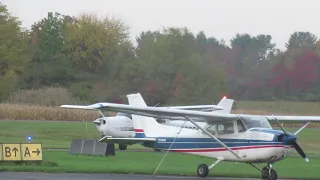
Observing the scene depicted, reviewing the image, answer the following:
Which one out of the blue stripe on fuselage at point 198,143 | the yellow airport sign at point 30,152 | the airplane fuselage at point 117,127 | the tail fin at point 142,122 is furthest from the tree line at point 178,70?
the yellow airport sign at point 30,152

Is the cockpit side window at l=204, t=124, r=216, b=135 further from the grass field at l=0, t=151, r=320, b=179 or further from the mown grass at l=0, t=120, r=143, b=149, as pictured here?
the mown grass at l=0, t=120, r=143, b=149

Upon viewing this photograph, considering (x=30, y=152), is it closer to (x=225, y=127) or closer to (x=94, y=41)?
(x=225, y=127)

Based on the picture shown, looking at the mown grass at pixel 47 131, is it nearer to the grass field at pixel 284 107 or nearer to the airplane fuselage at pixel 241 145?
the grass field at pixel 284 107

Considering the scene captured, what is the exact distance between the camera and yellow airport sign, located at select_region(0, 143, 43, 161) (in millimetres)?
26031

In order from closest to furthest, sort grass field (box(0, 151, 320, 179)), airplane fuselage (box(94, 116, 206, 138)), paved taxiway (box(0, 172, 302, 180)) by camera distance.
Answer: paved taxiway (box(0, 172, 302, 180)) → grass field (box(0, 151, 320, 179)) → airplane fuselage (box(94, 116, 206, 138))

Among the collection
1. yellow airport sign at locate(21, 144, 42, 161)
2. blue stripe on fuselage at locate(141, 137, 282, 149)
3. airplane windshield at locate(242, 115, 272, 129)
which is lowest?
yellow airport sign at locate(21, 144, 42, 161)

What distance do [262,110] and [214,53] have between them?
9.08 m

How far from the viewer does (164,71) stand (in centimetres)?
4591

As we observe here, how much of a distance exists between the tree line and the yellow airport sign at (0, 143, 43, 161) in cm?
1881

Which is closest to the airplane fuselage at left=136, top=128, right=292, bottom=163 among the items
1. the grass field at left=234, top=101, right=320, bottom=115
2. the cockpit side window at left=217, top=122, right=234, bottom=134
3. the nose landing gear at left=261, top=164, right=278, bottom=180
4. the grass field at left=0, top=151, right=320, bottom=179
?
the cockpit side window at left=217, top=122, right=234, bottom=134

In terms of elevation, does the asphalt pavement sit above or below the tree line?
below

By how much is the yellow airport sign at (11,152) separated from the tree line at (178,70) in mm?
19239

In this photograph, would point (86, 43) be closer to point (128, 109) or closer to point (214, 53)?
point (214, 53)

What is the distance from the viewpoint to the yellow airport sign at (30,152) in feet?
86.1
